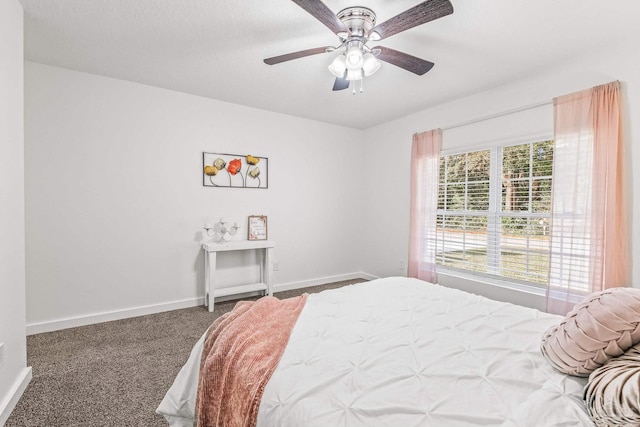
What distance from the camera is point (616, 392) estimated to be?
2.62ft

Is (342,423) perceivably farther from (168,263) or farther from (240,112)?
(240,112)

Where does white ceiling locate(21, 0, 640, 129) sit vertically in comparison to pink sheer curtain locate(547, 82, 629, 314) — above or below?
above

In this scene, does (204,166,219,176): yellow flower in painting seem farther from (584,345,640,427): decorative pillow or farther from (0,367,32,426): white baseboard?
(584,345,640,427): decorative pillow

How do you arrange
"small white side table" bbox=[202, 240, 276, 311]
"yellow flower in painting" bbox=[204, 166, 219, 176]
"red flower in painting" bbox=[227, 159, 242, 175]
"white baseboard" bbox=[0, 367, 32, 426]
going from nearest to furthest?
"white baseboard" bbox=[0, 367, 32, 426] < "small white side table" bbox=[202, 240, 276, 311] < "yellow flower in painting" bbox=[204, 166, 219, 176] < "red flower in painting" bbox=[227, 159, 242, 175]

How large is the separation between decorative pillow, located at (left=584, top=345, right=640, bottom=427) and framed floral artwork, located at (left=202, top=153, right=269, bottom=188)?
3.60 m

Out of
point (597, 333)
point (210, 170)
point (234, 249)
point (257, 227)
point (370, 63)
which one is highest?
point (370, 63)

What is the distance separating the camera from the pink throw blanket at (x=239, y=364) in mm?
1094

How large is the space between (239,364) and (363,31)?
2.01 m

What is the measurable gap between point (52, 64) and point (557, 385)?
166 inches

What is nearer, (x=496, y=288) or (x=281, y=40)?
(x=281, y=40)

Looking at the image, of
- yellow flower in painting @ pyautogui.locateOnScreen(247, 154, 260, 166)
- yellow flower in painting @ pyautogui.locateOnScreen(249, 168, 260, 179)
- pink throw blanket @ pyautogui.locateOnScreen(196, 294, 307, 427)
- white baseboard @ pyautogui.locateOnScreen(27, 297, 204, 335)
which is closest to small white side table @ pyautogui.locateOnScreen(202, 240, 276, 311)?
white baseboard @ pyautogui.locateOnScreen(27, 297, 204, 335)

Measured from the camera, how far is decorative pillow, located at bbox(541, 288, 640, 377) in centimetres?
93

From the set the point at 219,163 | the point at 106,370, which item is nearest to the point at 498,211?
the point at 219,163

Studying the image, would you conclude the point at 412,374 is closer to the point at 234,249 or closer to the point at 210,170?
the point at 234,249
